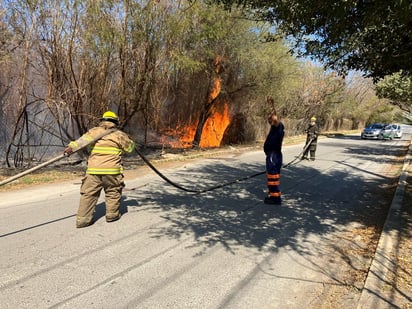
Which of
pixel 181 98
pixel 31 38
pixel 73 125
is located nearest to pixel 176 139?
pixel 181 98

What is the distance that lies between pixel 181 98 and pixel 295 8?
1367 centimetres

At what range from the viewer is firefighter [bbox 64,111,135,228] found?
529cm

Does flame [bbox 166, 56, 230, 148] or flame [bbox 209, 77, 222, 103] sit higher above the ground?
flame [bbox 209, 77, 222, 103]

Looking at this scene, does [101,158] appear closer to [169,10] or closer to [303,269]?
[303,269]

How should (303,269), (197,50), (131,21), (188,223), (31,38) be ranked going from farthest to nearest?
(197,50), (131,21), (31,38), (188,223), (303,269)

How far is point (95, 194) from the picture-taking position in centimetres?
538

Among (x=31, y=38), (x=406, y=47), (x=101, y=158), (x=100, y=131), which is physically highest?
(x=31, y=38)

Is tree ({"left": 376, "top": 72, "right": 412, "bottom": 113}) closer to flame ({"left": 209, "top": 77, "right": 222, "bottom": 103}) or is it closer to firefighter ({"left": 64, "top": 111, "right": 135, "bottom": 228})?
flame ({"left": 209, "top": 77, "right": 222, "bottom": 103})

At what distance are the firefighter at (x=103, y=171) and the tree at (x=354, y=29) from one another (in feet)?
8.64

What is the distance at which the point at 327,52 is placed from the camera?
6.19m

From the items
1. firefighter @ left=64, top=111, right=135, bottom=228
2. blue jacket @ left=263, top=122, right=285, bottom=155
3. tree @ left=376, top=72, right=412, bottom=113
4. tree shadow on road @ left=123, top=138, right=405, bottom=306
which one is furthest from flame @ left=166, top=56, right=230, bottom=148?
firefighter @ left=64, top=111, right=135, bottom=228

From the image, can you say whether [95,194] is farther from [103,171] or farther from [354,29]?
[354,29]

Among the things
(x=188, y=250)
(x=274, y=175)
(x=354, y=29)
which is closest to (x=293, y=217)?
(x=274, y=175)

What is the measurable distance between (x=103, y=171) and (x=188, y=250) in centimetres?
180
